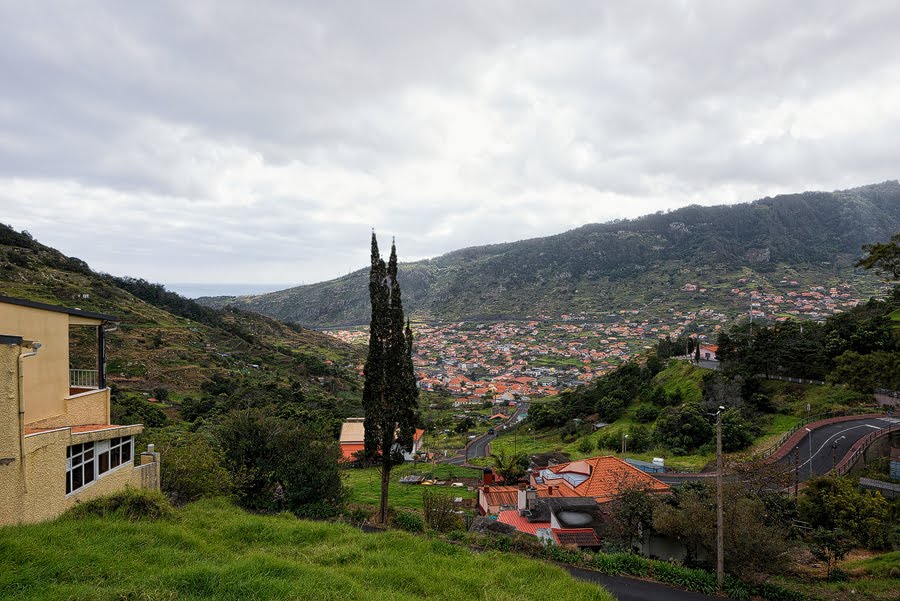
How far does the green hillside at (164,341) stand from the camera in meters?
39.7

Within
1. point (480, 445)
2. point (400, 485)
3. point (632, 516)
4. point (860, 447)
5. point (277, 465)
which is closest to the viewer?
point (632, 516)

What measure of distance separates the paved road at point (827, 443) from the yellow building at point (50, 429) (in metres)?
24.3

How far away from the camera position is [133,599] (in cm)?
484

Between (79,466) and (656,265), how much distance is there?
472ft

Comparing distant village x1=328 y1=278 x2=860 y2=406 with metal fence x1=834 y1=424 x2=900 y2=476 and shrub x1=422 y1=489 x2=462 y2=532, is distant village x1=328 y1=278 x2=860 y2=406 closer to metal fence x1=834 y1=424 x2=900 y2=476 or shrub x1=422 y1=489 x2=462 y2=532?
metal fence x1=834 y1=424 x2=900 y2=476

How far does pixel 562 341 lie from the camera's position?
9844cm

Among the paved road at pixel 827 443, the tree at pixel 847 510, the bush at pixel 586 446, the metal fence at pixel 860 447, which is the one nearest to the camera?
the tree at pixel 847 510

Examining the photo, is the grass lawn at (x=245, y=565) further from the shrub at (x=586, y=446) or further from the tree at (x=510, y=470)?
the shrub at (x=586, y=446)

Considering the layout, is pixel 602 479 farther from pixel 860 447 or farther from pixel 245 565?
pixel 245 565

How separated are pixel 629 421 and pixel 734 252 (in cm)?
11865

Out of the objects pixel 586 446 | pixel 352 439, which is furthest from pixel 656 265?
pixel 352 439

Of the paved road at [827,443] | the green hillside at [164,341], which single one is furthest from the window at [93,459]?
the green hillside at [164,341]

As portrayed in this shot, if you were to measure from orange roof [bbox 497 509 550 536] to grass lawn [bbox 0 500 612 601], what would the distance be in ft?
19.2

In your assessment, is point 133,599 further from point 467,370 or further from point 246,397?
point 467,370
